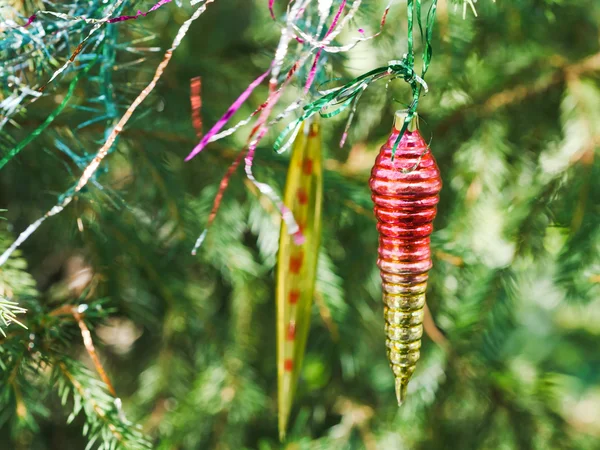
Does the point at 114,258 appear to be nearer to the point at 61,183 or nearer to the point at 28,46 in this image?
the point at 61,183

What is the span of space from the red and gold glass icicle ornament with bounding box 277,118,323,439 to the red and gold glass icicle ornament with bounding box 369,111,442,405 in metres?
0.07

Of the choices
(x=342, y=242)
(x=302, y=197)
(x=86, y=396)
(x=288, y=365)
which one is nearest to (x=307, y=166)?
(x=302, y=197)

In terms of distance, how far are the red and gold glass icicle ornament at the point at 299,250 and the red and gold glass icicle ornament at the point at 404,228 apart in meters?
0.07

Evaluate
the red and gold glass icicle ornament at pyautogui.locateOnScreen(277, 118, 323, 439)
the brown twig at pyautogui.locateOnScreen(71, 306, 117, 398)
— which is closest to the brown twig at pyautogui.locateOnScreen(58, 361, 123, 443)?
the brown twig at pyautogui.locateOnScreen(71, 306, 117, 398)

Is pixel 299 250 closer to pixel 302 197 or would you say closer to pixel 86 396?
pixel 302 197

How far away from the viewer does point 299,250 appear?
0.40 meters

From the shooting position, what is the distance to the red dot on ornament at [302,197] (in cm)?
39

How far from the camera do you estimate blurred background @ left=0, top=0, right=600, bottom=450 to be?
591 mm

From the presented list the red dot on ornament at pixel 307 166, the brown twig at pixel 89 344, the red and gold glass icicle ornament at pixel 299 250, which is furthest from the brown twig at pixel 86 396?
the red dot on ornament at pixel 307 166

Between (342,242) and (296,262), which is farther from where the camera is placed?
(342,242)

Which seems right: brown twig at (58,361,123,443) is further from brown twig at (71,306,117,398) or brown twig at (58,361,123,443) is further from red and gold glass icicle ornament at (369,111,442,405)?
red and gold glass icicle ornament at (369,111,442,405)

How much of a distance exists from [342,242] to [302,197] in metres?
0.39

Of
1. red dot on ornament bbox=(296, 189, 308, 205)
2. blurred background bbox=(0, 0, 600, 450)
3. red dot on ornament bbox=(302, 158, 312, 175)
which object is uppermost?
red dot on ornament bbox=(302, 158, 312, 175)

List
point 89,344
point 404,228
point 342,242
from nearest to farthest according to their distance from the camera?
point 404,228, point 89,344, point 342,242
